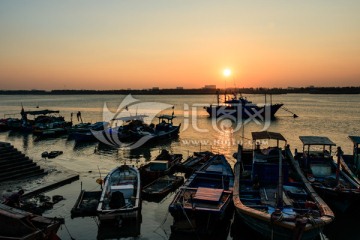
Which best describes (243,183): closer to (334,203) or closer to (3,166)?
(334,203)

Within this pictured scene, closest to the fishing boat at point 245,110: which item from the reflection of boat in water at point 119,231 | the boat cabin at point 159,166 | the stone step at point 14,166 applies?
the boat cabin at point 159,166

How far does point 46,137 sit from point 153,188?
3148 cm

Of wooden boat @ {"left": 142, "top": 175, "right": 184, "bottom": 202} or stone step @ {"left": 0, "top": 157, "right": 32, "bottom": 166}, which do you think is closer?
wooden boat @ {"left": 142, "top": 175, "right": 184, "bottom": 202}

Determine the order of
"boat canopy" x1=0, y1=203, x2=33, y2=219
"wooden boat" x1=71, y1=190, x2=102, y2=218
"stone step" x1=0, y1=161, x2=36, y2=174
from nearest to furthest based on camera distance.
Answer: "boat canopy" x1=0, y1=203, x2=33, y2=219 < "wooden boat" x1=71, y1=190, x2=102, y2=218 < "stone step" x1=0, y1=161, x2=36, y2=174

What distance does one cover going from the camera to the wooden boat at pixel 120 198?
14.8 metres

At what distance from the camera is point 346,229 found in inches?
619

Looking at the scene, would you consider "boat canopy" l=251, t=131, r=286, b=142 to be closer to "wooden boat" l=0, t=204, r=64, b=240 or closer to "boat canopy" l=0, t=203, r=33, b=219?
"wooden boat" l=0, t=204, r=64, b=240

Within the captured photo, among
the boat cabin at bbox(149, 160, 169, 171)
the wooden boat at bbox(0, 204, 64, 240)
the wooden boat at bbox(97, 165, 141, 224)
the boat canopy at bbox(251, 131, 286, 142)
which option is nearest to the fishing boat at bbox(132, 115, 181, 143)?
the boat cabin at bbox(149, 160, 169, 171)

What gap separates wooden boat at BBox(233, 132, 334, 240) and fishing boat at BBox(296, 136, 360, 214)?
1229mm

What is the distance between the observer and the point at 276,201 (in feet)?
47.4

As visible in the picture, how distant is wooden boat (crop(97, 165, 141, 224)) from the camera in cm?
1482

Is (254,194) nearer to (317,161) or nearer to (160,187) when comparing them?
(160,187)

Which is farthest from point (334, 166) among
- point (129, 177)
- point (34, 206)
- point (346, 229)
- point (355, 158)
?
point (34, 206)

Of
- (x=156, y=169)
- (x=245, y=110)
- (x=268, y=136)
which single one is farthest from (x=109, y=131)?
(x=245, y=110)
